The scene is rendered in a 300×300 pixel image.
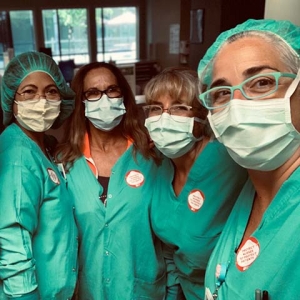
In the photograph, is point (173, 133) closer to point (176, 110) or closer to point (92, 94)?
point (176, 110)

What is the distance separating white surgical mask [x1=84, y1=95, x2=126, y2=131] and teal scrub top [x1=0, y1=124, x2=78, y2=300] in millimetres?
273

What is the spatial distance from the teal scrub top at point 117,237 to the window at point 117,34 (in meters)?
7.10

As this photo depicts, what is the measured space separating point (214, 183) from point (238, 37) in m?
0.57

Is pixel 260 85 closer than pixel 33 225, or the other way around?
pixel 260 85

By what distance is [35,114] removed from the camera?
140cm

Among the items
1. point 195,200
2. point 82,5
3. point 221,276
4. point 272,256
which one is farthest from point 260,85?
point 82,5

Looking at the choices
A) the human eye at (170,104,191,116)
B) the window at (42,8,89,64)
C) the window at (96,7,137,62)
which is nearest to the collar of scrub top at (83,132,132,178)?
the human eye at (170,104,191,116)

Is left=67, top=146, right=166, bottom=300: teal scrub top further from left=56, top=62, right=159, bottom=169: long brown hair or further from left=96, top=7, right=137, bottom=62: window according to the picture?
left=96, top=7, right=137, bottom=62: window

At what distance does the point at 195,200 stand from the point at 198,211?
1.8 inches

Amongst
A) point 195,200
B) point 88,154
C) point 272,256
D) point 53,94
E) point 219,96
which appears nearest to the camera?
point 272,256

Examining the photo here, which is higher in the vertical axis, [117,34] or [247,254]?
[117,34]

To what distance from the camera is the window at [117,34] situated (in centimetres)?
830

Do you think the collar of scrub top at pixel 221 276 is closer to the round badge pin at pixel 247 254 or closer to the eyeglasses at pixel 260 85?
the round badge pin at pixel 247 254

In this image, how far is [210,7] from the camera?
4.10m
